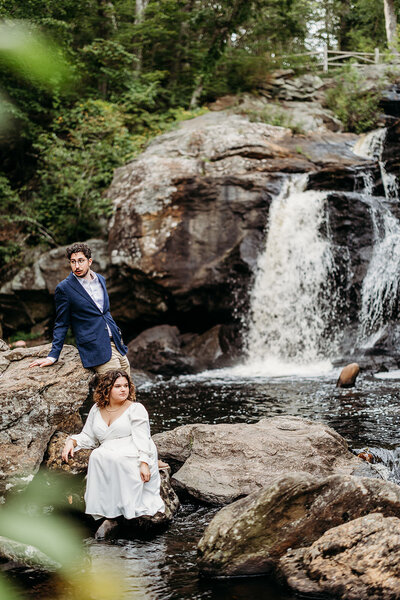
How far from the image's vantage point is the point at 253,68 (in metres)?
21.6

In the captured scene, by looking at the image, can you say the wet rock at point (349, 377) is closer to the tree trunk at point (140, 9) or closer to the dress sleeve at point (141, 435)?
the dress sleeve at point (141, 435)

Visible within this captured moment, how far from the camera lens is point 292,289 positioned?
13594mm

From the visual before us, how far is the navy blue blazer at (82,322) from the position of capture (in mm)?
5254

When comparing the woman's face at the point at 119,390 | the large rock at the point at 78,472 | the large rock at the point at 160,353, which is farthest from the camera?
the large rock at the point at 160,353

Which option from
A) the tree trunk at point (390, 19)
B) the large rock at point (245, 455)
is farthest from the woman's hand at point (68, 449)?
the tree trunk at point (390, 19)

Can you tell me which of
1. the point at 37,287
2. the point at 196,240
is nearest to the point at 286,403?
the point at 196,240

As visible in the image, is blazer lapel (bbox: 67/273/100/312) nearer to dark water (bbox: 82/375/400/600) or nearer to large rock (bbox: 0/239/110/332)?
dark water (bbox: 82/375/400/600)

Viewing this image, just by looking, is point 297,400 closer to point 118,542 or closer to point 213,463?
point 213,463

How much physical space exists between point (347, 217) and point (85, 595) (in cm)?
1156

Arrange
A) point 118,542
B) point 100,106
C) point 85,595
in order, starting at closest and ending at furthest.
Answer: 1. point 85,595
2. point 118,542
3. point 100,106

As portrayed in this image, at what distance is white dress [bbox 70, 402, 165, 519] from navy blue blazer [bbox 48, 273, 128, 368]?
817 mm

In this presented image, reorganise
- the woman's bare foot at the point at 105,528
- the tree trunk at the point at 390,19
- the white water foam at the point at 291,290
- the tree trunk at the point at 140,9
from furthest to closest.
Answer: the tree trunk at the point at 390,19
the tree trunk at the point at 140,9
the white water foam at the point at 291,290
the woman's bare foot at the point at 105,528

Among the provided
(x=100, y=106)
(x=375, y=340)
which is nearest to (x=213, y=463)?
(x=375, y=340)

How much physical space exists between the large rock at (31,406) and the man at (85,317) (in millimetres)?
138
